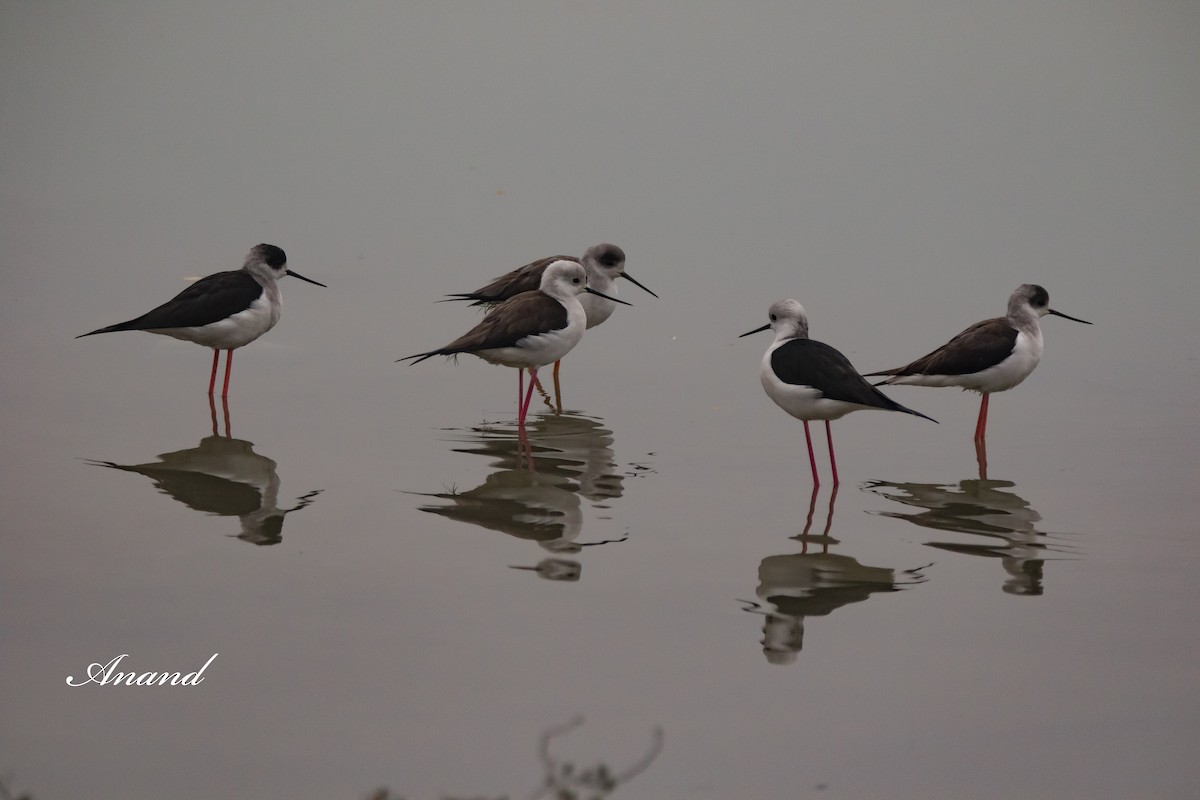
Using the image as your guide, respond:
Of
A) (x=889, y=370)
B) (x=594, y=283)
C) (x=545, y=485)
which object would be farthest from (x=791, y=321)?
(x=594, y=283)

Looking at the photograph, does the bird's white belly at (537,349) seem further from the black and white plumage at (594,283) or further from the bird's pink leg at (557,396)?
the black and white plumage at (594,283)

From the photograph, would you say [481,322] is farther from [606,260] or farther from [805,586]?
[805,586]

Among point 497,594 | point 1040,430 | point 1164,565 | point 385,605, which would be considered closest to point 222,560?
point 385,605

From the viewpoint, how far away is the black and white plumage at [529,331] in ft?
28.6

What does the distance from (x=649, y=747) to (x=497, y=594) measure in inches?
58.6

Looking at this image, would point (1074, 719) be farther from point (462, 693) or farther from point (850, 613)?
point (462, 693)

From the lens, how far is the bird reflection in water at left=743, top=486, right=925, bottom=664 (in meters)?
5.48

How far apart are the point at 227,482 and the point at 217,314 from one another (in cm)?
231

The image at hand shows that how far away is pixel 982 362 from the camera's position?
9031 millimetres

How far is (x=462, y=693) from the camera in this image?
4891mm
